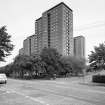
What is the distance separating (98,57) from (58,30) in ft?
234

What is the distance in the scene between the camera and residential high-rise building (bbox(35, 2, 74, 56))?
94.2 meters

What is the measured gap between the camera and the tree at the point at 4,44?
2467 cm

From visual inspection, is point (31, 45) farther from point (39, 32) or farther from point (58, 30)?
point (58, 30)

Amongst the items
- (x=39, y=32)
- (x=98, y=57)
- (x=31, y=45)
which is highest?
(x=39, y=32)

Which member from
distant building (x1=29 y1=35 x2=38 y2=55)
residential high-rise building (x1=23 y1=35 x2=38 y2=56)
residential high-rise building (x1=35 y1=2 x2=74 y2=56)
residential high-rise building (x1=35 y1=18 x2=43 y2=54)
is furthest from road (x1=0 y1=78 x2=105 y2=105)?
distant building (x1=29 y1=35 x2=38 y2=55)

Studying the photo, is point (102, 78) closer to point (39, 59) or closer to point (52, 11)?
point (39, 59)

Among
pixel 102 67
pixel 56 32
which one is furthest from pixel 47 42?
pixel 102 67

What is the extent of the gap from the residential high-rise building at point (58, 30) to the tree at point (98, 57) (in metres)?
63.5

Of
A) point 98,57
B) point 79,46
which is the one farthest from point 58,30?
point 98,57

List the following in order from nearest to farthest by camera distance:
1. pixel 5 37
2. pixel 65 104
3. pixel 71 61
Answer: pixel 65 104, pixel 5 37, pixel 71 61

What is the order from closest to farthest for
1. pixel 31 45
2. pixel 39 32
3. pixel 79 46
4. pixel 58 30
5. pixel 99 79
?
pixel 99 79, pixel 58 30, pixel 39 32, pixel 31 45, pixel 79 46

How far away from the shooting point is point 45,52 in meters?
36.9

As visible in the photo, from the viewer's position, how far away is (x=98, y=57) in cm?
2655

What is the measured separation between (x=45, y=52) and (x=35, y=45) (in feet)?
248
